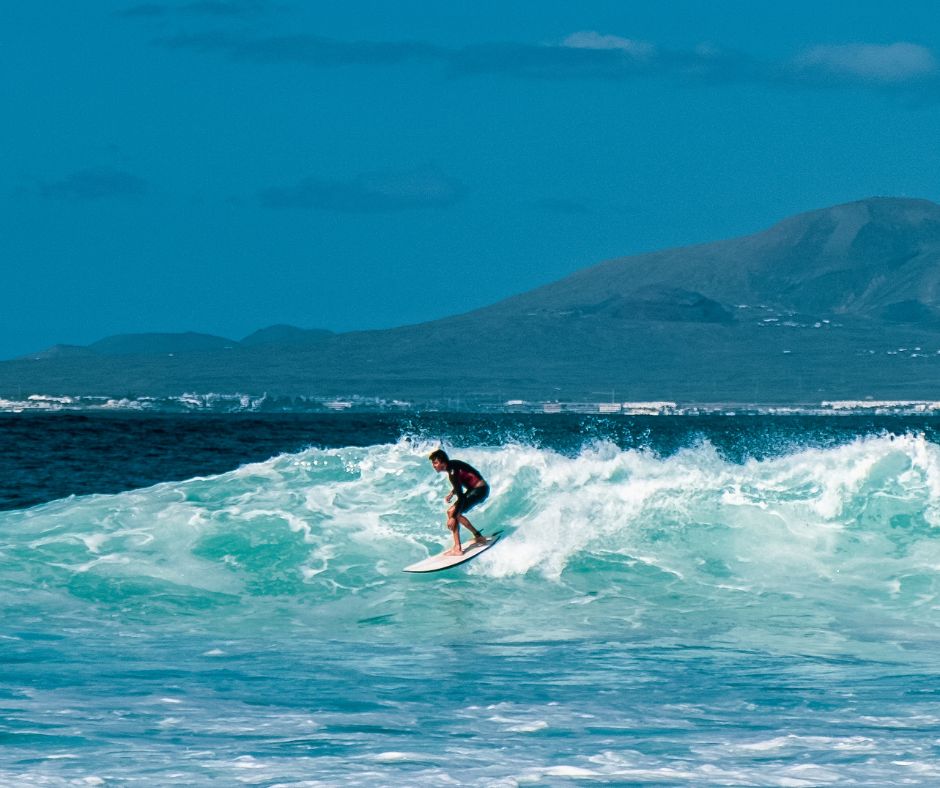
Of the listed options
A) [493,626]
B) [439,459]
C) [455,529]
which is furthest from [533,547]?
[493,626]

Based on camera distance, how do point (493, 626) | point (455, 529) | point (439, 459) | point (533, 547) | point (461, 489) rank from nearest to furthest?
point (493, 626) → point (439, 459) → point (461, 489) → point (455, 529) → point (533, 547)

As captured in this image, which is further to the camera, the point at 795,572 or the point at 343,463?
the point at 343,463

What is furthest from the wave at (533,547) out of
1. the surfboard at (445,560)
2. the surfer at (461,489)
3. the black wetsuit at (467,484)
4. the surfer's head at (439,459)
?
the surfer's head at (439,459)

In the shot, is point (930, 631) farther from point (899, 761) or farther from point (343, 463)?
point (343, 463)

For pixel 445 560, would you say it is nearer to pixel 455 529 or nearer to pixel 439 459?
pixel 455 529

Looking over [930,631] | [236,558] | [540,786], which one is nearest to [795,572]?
[930,631]

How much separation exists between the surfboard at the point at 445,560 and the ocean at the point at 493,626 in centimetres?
30

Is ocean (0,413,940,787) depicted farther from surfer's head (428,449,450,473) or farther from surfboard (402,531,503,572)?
A: surfer's head (428,449,450,473)

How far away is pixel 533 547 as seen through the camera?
24.4 m

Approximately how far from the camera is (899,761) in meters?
11.7

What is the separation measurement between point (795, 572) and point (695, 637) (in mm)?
5923

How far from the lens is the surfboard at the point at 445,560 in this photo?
22902 millimetres

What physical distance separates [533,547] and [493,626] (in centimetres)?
543

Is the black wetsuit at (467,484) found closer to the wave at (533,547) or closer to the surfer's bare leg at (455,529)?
the surfer's bare leg at (455,529)
